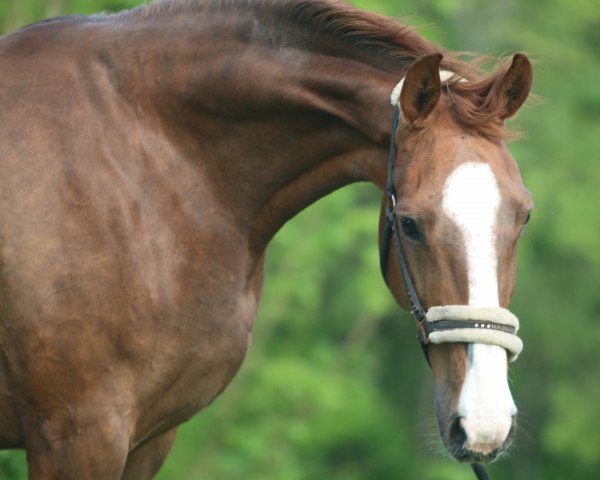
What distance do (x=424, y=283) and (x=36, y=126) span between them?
56.5 inches

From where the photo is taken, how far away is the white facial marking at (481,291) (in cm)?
337

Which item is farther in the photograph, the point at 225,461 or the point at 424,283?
the point at 225,461

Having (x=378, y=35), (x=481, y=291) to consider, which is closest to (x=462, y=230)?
(x=481, y=291)

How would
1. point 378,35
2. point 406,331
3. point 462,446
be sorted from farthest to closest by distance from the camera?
point 406,331, point 378,35, point 462,446

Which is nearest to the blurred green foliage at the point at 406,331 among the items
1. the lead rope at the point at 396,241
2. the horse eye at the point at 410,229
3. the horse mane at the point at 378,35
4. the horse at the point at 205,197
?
the horse at the point at 205,197

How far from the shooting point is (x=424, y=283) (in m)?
3.67

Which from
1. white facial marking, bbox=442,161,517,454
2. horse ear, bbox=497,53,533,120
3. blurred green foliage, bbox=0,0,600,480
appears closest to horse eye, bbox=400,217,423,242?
white facial marking, bbox=442,161,517,454

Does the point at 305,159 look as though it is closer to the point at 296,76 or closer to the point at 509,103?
the point at 296,76

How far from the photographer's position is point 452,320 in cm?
352

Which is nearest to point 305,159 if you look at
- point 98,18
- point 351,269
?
point 98,18

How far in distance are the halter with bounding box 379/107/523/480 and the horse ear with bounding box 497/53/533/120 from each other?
38 centimetres

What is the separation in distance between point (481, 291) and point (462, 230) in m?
0.20

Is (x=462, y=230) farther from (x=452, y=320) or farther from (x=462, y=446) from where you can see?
(x=462, y=446)

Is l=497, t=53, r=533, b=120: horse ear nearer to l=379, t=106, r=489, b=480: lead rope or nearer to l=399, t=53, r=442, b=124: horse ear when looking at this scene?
l=399, t=53, r=442, b=124: horse ear
